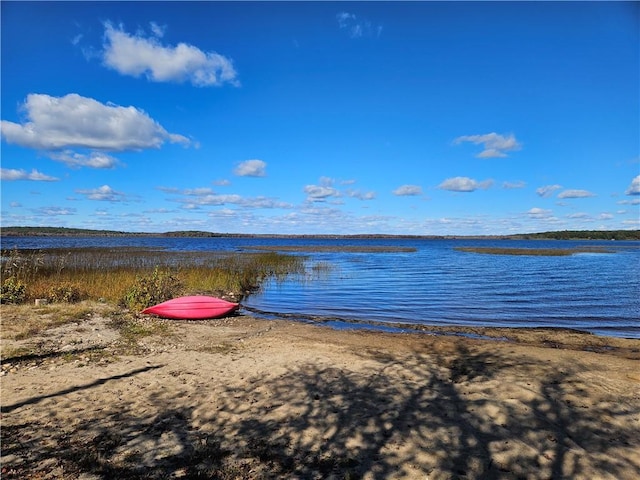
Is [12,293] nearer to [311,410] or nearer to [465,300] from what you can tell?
[311,410]

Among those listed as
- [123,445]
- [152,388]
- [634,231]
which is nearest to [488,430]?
[123,445]

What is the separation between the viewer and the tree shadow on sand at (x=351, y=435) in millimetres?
4930

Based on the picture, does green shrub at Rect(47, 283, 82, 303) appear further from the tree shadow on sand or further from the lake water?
the tree shadow on sand

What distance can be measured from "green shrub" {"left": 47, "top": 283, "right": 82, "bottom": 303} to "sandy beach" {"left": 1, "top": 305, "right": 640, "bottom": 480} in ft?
16.9

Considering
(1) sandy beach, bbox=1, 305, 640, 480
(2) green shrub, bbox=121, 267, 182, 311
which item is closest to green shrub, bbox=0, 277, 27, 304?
(2) green shrub, bbox=121, 267, 182, 311

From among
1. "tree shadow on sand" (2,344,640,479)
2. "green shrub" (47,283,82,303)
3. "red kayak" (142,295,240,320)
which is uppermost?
"green shrub" (47,283,82,303)

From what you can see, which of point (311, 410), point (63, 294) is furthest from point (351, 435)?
point (63, 294)

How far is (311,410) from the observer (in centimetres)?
660

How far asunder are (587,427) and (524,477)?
1.96m

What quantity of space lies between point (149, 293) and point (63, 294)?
3.21 meters

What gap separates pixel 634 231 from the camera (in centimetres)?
19588

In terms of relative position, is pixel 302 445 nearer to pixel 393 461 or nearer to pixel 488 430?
pixel 393 461

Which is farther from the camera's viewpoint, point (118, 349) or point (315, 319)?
point (315, 319)

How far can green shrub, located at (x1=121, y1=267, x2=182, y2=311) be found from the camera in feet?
49.6
